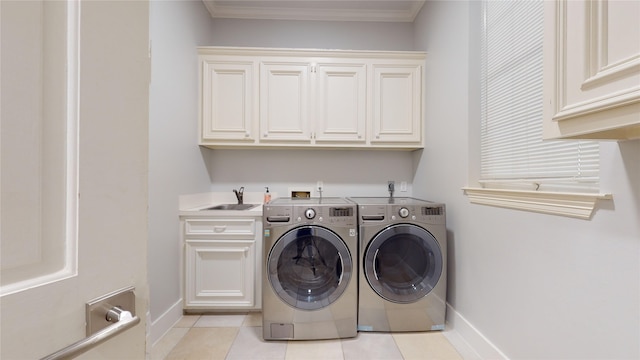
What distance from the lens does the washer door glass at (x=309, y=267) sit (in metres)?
1.86

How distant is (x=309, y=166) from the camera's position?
2.85 meters

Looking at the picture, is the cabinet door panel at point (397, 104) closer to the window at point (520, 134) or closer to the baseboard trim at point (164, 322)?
the window at point (520, 134)

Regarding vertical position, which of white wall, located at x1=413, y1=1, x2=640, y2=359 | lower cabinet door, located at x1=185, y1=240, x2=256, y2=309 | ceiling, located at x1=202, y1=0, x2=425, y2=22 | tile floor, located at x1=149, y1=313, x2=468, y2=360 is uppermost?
ceiling, located at x1=202, y1=0, x2=425, y2=22

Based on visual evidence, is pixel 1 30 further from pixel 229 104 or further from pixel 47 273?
pixel 229 104

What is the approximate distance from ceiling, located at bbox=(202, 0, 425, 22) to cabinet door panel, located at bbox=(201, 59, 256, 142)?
2.15 ft

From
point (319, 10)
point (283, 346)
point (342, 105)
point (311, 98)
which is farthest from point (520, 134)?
point (319, 10)

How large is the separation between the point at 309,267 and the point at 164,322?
110 centimetres

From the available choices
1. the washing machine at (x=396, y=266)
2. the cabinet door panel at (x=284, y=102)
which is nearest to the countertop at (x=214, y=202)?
the cabinet door panel at (x=284, y=102)

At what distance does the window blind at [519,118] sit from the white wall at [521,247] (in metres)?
0.09

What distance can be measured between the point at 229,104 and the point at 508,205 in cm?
229

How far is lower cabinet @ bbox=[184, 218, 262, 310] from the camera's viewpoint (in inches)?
84.4

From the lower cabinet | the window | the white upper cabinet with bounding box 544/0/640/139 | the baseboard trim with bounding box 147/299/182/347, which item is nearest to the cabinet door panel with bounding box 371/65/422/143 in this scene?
the window

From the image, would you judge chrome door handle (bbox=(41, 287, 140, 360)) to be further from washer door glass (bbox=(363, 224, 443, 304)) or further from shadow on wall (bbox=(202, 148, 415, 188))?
shadow on wall (bbox=(202, 148, 415, 188))

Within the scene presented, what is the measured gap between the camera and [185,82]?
7.33ft
